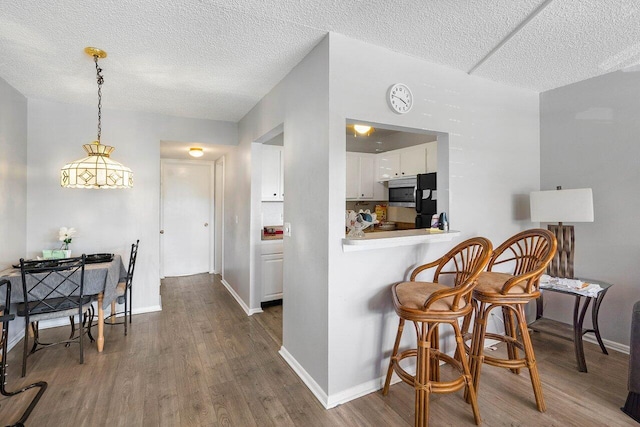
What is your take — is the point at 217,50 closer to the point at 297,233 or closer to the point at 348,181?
the point at 297,233

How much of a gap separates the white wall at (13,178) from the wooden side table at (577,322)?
4917 mm

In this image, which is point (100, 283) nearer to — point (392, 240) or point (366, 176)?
point (392, 240)

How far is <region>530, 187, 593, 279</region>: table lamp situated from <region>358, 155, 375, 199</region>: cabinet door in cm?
234

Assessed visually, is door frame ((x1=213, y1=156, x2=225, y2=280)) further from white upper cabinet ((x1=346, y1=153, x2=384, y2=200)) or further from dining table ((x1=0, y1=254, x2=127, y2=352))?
dining table ((x1=0, y1=254, x2=127, y2=352))

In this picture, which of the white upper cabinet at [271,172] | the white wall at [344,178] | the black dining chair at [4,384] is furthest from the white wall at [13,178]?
the white upper cabinet at [271,172]

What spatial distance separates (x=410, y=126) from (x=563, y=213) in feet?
5.36

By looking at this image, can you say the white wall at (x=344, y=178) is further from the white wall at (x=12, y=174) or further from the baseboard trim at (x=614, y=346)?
the white wall at (x=12, y=174)

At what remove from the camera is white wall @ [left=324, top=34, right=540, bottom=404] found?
2.12m

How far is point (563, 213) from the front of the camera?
8.96ft

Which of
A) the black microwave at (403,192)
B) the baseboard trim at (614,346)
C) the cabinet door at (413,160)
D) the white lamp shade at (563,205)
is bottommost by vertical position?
the baseboard trim at (614,346)

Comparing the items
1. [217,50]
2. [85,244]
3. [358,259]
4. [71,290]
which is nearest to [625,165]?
[358,259]

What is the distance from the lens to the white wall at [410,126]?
2.12m

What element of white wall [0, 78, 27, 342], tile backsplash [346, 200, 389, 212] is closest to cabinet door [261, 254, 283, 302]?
tile backsplash [346, 200, 389, 212]

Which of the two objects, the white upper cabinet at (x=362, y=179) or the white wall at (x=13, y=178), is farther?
the white upper cabinet at (x=362, y=179)
